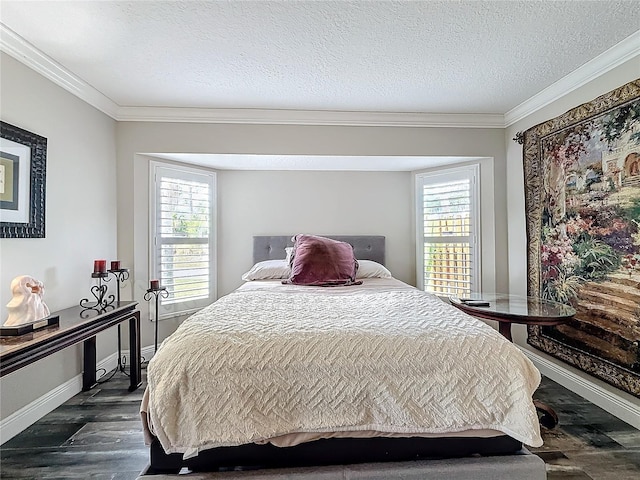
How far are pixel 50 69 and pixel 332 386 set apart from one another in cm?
276

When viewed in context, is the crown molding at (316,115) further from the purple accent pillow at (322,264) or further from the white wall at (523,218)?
the purple accent pillow at (322,264)

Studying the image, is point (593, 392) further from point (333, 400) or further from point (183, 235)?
point (183, 235)

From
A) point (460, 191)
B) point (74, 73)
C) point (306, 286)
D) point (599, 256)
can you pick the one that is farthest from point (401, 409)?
point (74, 73)

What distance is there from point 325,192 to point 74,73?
2.45 metres

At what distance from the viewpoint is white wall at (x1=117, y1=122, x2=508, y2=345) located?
3.22 metres

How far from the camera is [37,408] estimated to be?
2.22 meters

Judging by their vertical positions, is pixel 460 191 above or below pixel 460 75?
below

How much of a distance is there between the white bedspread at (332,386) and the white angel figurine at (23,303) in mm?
990

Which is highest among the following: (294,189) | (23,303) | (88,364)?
(294,189)

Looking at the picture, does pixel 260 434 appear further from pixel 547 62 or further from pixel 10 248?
pixel 547 62

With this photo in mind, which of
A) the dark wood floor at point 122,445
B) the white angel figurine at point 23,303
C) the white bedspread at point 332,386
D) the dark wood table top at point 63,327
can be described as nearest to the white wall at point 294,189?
the dark wood table top at point 63,327

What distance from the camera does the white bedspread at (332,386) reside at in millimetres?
1353

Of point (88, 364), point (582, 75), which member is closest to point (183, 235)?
point (88, 364)

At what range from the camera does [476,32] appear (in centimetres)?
202
